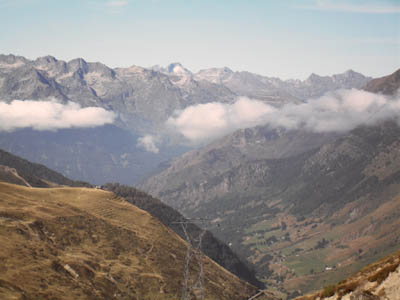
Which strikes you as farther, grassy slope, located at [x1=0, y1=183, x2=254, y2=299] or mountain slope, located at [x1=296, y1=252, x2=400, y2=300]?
grassy slope, located at [x1=0, y1=183, x2=254, y2=299]

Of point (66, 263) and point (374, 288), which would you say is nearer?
point (374, 288)

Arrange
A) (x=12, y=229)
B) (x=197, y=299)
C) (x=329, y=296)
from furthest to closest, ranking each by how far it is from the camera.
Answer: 1. (x=197, y=299)
2. (x=12, y=229)
3. (x=329, y=296)

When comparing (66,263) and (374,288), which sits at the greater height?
(66,263)

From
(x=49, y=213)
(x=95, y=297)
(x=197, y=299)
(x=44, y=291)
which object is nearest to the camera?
(x=44, y=291)

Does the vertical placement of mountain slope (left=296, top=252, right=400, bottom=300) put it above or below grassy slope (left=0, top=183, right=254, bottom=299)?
below

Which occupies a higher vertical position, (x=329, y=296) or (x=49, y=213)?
(x=49, y=213)

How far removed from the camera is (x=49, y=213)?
192 m

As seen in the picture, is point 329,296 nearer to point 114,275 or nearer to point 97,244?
point 114,275

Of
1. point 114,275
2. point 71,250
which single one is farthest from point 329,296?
point 71,250

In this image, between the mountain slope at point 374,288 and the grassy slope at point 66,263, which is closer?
the mountain slope at point 374,288

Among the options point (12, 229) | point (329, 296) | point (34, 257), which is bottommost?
point (329, 296)

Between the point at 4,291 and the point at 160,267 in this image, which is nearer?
the point at 4,291

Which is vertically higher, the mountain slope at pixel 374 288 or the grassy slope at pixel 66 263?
the grassy slope at pixel 66 263

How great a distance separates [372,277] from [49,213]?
15079cm
